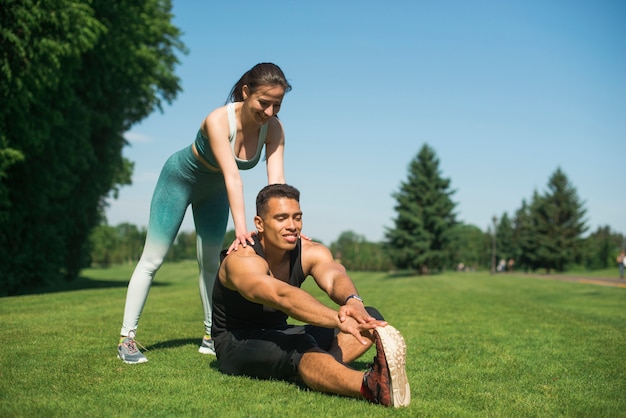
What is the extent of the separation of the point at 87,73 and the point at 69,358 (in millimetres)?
17664

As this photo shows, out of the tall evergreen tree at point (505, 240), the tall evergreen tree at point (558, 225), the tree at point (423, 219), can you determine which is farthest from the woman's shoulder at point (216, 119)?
the tall evergreen tree at point (505, 240)

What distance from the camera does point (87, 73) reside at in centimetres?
2012

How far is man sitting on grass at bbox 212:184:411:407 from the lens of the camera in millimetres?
3221

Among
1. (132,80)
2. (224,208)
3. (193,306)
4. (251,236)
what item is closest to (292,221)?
(251,236)

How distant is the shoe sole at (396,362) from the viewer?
3084 mm

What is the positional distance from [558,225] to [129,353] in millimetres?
56281

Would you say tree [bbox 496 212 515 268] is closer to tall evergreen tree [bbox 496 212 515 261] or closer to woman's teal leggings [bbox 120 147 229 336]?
tall evergreen tree [bbox 496 212 515 261]

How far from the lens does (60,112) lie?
53.7ft

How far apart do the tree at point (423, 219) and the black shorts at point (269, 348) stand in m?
40.7

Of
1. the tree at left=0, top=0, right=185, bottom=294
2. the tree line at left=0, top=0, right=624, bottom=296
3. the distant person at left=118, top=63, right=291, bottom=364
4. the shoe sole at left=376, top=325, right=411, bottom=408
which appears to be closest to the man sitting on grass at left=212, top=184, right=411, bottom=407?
the shoe sole at left=376, top=325, right=411, bottom=408

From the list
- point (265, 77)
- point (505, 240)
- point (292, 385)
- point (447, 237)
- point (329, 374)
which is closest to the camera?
point (329, 374)

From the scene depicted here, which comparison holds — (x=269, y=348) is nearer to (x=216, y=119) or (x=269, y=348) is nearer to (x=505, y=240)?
(x=216, y=119)

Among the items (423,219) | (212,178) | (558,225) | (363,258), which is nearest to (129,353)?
(212,178)

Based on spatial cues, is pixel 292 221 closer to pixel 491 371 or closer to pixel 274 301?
pixel 274 301
